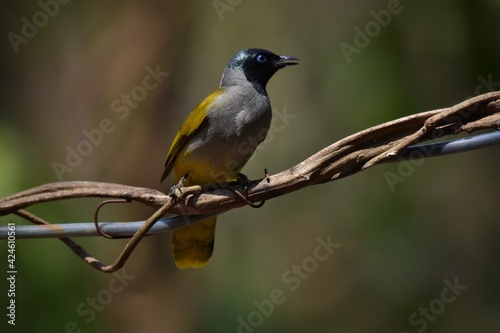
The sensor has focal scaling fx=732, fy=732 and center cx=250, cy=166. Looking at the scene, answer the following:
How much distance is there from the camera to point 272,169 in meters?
7.84

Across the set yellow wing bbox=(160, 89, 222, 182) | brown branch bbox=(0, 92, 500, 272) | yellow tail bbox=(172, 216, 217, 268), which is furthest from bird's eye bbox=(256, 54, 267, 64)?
brown branch bbox=(0, 92, 500, 272)

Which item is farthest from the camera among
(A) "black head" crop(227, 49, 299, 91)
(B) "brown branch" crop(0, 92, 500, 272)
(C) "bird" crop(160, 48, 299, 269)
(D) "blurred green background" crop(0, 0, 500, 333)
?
(D) "blurred green background" crop(0, 0, 500, 333)

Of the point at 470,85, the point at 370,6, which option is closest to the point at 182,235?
the point at 470,85

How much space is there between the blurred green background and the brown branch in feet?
8.73

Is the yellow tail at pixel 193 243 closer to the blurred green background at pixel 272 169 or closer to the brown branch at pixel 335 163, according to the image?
the brown branch at pixel 335 163

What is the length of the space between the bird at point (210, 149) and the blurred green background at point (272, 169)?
1.70 metres

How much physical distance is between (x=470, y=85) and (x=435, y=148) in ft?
12.9

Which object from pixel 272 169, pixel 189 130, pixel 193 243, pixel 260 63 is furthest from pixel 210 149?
pixel 272 169

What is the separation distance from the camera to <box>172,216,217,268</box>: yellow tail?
162 inches

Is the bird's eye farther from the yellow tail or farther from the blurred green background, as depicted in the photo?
the blurred green background

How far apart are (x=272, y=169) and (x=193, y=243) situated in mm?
3782

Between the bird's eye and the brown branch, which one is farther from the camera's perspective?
the bird's eye

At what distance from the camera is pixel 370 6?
7.00m

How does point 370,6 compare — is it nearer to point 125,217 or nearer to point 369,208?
point 369,208
